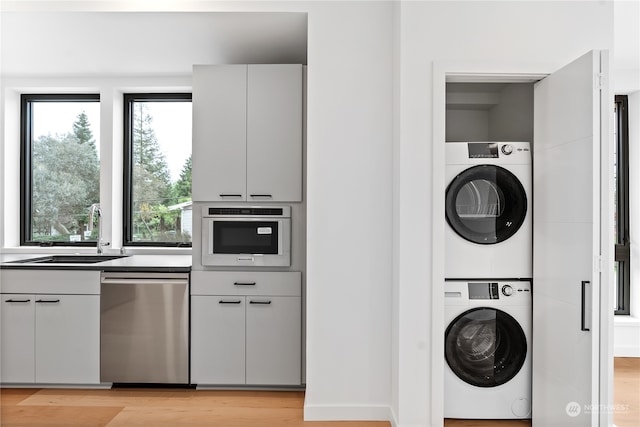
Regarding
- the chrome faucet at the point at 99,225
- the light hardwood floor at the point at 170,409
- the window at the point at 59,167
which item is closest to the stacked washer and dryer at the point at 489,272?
the light hardwood floor at the point at 170,409

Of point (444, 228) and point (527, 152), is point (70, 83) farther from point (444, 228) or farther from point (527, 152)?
point (527, 152)

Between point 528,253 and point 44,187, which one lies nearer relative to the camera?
point 528,253

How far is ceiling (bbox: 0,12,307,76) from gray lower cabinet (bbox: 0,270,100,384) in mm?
1582

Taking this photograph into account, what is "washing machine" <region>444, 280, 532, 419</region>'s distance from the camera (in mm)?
2781

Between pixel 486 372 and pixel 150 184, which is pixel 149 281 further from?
pixel 486 372

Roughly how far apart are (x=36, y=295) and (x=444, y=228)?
9.00 feet

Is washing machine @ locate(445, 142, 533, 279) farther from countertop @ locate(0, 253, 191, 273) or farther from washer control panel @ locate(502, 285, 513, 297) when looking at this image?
countertop @ locate(0, 253, 191, 273)

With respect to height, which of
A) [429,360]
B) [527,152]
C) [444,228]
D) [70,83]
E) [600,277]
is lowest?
[429,360]

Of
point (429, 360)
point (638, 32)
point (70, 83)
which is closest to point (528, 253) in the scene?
point (429, 360)

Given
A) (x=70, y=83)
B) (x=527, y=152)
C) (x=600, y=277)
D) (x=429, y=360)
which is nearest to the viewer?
(x=600, y=277)

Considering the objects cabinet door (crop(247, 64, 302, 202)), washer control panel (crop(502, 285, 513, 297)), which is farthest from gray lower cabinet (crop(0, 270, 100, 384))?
washer control panel (crop(502, 285, 513, 297))

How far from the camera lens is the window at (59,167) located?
4.25m

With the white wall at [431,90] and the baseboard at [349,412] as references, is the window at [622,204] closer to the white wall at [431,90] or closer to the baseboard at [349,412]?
the white wall at [431,90]

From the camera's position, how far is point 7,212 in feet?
13.8
